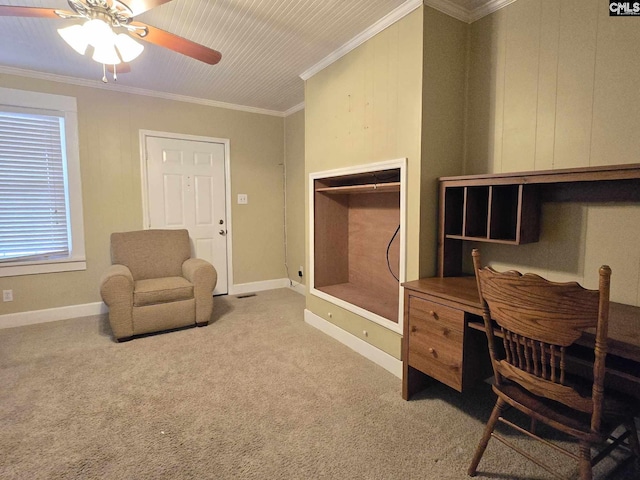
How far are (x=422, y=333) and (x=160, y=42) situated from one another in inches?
87.0

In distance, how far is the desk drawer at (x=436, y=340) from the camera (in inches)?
67.8

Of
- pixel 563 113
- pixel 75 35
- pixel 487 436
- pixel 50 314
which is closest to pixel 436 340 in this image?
pixel 487 436

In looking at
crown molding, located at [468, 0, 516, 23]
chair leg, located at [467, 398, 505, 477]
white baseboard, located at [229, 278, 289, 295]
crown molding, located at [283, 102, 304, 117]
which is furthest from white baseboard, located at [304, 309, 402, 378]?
crown molding, located at [283, 102, 304, 117]

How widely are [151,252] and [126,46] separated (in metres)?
2.14

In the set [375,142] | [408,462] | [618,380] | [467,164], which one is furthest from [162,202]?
[618,380]

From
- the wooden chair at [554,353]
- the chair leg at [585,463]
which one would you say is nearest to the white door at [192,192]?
the wooden chair at [554,353]

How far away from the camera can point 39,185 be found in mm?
3311

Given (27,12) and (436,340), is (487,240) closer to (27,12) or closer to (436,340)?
(436,340)

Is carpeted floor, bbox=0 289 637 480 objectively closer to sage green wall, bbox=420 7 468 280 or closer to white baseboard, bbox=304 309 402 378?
white baseboard, bbox=304 309 402 378

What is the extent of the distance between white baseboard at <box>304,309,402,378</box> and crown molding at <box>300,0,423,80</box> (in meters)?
2.26

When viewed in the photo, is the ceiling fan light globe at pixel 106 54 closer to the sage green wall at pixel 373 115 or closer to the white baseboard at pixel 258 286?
the sage green wall at pixel 373 115

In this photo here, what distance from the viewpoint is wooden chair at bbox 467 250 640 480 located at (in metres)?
1.11

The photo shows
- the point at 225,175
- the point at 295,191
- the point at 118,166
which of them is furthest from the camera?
the point at 295,191

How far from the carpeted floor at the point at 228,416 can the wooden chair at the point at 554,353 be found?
388 millimetres
